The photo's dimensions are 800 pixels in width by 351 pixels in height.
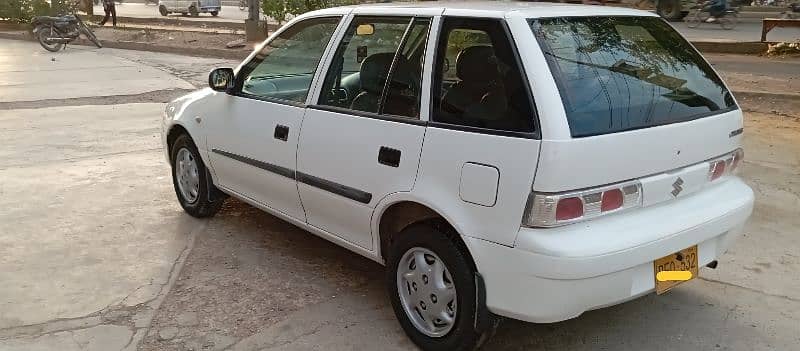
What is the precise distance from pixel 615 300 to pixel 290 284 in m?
1.92

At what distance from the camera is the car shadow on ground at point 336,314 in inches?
132

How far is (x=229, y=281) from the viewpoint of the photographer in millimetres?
4070

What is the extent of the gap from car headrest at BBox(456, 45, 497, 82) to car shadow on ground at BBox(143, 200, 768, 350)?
1257 mm

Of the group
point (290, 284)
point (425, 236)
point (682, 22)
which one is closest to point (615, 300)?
point (425, 236)

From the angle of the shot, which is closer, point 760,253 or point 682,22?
point 760,253

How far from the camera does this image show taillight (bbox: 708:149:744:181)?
127 inches

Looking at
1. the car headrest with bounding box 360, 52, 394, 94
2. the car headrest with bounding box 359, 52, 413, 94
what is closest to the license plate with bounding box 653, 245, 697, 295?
the car headrest with bounding box 359, 52, 413, 94

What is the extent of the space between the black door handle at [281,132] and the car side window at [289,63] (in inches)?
6.5

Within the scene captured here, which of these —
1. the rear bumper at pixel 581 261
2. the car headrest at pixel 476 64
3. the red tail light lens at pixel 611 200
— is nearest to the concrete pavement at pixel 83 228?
the rear bumper at pixel 581 261

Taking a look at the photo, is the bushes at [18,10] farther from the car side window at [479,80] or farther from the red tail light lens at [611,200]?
the red tail light lens at [611,200]

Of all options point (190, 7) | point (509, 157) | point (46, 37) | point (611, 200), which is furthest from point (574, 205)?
point (190, 7)

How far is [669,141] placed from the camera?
2.95 m

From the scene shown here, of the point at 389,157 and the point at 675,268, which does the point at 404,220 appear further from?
the point at 675,268

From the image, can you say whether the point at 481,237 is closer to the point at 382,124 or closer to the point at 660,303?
the point at 382,124
